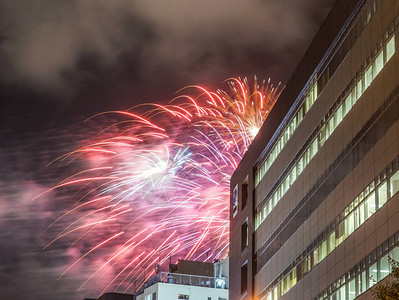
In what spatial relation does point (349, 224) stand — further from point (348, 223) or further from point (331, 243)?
point (331, 243)

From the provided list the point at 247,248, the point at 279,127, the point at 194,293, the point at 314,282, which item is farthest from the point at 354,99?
the point at 194,293

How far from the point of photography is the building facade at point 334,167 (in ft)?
183

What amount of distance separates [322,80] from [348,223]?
16326 mm

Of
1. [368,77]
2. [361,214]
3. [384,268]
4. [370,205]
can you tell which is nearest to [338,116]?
[368,77]

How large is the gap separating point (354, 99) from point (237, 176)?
48832 millimetres

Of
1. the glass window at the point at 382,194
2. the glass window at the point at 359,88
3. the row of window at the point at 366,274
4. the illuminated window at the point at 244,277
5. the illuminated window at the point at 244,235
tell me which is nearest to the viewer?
the row of window at the point at 366,274

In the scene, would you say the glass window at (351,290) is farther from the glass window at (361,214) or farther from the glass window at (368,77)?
the glass window at (368,77)

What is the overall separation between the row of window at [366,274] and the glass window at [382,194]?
2.90m

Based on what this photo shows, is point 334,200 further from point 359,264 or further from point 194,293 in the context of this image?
point 194,293

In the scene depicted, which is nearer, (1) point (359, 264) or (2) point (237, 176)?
(1) point (359, 264)

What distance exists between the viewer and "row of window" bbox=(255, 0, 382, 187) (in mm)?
61719

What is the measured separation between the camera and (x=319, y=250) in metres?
69.9

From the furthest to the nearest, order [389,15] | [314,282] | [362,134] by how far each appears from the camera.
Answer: [314,282], [362,134], [389,15]

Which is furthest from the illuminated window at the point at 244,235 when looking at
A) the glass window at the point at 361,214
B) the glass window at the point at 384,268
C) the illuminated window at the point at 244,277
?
the glass window at the point at 384,268
